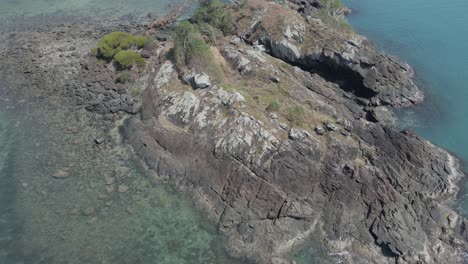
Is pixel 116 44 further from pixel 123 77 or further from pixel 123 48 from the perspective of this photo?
pixel 123 77

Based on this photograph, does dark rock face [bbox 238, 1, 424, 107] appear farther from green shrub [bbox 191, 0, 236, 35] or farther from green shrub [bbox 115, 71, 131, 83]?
green shrub [bbox 115, 71, 131, 83]

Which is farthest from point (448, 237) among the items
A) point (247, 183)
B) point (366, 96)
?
point (366, 96)

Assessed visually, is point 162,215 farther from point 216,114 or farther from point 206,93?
point 206,93

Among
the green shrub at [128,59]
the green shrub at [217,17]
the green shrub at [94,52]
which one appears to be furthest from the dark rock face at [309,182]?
the green shrub at [94,52]

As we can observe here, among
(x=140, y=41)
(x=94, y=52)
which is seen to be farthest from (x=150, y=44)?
(x=94, y=52)

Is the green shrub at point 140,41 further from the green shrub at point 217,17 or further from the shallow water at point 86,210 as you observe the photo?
the shallow water at point 86,210

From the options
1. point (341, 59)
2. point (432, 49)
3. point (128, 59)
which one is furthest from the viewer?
point (432, 49)

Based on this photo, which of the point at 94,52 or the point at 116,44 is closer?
the point at 116,44

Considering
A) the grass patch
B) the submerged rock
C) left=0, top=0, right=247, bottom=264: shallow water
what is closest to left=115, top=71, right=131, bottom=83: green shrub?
the grass patch
